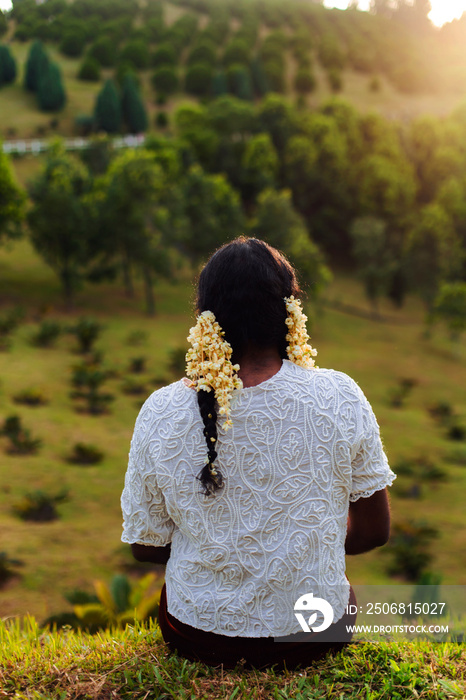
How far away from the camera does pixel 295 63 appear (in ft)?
239

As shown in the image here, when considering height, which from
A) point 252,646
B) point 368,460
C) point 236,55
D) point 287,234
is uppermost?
point 236,55

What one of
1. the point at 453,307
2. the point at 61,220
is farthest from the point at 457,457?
the point at 61,220

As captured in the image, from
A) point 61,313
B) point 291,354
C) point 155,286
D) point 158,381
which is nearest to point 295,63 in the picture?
point 155,286

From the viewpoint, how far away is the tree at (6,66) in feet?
161

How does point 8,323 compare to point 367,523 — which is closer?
point 367,523

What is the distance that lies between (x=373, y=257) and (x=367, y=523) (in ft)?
110

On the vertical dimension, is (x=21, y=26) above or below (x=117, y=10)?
below

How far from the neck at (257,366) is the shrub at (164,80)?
62.0 meters

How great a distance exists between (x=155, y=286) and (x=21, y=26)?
3901 centimetres

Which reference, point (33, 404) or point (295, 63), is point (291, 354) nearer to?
point (33, 404)

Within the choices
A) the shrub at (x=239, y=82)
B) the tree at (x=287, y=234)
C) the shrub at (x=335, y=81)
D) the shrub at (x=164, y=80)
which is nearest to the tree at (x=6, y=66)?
the shrub at (x=164, y=80)

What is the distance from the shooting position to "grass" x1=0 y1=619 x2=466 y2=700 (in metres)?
2.38

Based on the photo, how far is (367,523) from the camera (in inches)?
96.1

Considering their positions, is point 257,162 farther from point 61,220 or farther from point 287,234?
point 61,220
